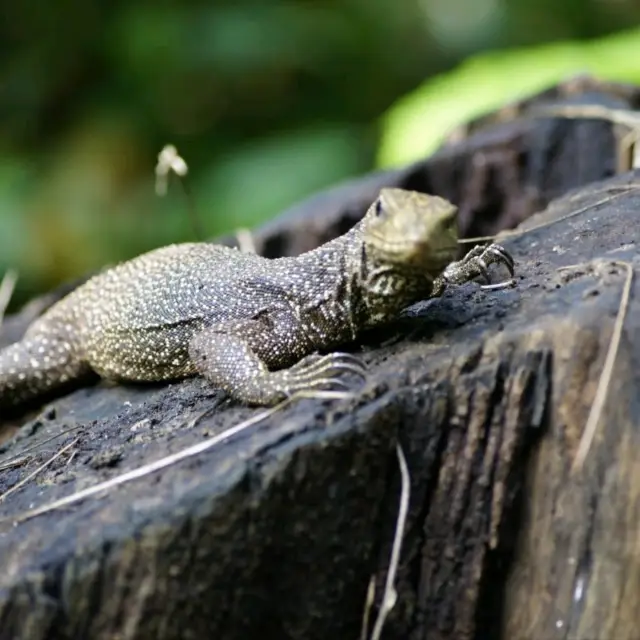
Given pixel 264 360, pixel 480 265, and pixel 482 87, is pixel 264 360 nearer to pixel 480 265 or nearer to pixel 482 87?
pixel 480 265

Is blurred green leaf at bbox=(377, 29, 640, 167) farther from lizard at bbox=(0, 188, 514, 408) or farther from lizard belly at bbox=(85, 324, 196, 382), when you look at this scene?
lizard belly at bbox=(85, 324, 196, 382)

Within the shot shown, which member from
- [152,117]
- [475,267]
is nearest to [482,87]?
[152,117]

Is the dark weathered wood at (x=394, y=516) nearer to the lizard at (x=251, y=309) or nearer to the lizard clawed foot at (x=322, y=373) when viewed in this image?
the lizard clawed foot at (x=322, y=373)

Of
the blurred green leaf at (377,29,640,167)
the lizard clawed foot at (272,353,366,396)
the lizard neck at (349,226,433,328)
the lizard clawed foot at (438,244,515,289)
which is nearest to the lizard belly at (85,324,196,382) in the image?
the lizard neck at (349,226,433,328)

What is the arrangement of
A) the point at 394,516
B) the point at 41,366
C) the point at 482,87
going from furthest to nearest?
the point at 482,87 < the point at 41,366 < the point at 394,516

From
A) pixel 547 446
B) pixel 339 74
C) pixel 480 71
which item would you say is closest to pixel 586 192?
pixel 547 446

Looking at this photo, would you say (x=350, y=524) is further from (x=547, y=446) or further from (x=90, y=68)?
(x=90, y=68)

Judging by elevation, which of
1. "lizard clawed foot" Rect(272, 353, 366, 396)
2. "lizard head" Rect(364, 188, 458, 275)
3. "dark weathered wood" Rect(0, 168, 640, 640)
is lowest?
"dark weathered wood" Rect(0, 168, 640, 640)
